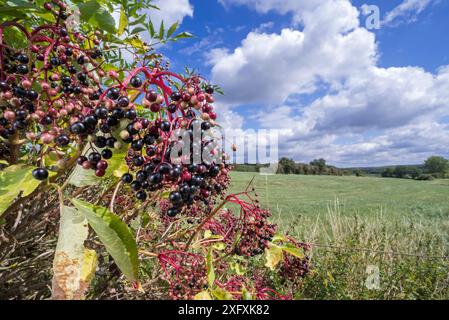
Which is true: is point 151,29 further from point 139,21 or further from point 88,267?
point 88,267

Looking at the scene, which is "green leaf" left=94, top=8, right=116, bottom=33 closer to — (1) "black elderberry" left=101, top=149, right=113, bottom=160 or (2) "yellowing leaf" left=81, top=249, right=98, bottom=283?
(1) "black elderberry" left=101, top=149, right=113, bottom=160

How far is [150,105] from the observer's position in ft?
2.39

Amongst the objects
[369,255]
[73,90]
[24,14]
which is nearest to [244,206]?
[73,90]

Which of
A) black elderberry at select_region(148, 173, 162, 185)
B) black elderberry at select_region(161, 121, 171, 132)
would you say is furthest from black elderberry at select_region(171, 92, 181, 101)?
black elderberry at select_region(148, 173, 162, 185)

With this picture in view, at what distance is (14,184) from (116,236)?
264 mm

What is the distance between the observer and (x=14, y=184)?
72 cm

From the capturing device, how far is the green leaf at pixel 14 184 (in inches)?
27.6

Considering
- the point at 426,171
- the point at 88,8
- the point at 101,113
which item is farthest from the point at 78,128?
the point at 426,171

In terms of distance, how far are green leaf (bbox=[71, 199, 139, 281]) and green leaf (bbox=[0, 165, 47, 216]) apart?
0.13m

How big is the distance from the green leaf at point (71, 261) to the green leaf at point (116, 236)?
0.03 metres

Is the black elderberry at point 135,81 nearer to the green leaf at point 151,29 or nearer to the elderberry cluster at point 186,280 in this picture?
the elderberry cluster at point 186,280

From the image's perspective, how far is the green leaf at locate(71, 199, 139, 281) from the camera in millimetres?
692
